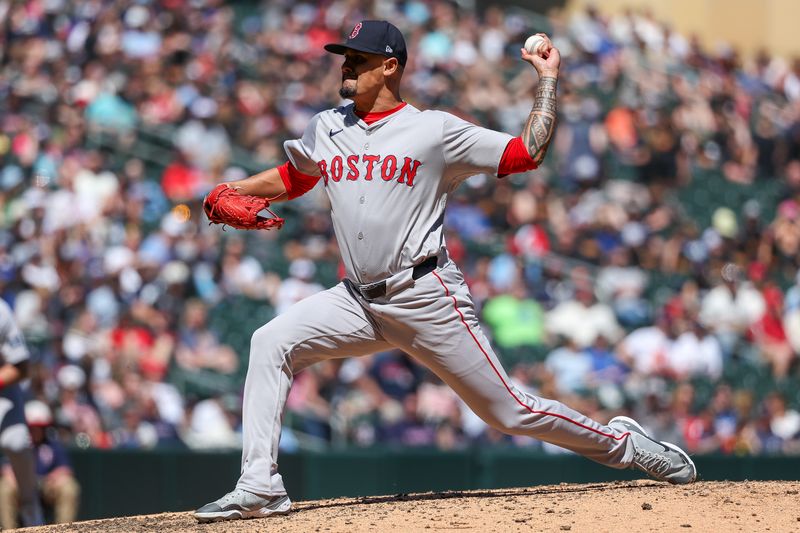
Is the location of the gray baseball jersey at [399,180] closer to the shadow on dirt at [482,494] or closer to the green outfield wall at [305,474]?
the shadow on dirt at [482,494]

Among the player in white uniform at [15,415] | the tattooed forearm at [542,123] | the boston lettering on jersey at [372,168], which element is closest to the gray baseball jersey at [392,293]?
the boston lettering on jersey at [372,168]

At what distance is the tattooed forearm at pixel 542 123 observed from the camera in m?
5.15

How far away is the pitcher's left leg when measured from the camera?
5316mm

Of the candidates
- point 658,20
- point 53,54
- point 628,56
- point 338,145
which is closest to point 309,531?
point 338,145

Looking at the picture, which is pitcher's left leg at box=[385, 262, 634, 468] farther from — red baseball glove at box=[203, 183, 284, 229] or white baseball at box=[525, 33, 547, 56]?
white baseball at box=[525, 33, 547, 56]

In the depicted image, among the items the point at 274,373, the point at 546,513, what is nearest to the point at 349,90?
the point at 274,373

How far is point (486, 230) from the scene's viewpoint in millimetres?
13398

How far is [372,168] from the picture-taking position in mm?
5312

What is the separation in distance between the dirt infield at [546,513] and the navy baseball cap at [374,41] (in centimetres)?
178

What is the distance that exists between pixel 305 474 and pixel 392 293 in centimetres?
427

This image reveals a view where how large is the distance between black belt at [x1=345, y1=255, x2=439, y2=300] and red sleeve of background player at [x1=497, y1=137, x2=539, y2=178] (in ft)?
1.47

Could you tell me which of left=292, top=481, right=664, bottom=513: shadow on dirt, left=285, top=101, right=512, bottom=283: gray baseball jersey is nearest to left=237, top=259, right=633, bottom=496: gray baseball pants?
left=285, top=101, right=512, bottom=283: gray baseball jersey

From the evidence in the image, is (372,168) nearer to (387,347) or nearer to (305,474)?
(387,347)

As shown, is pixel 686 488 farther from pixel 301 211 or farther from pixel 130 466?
pixel 301 211
